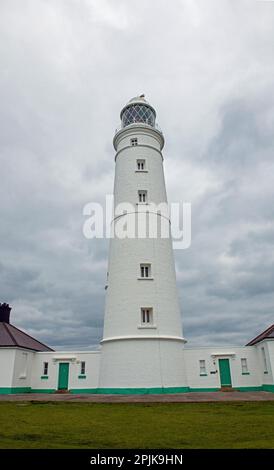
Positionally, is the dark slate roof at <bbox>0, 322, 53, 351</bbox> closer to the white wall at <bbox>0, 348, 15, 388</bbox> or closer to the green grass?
the white wall at <bbox>0, 348, 15, 388</bbox>

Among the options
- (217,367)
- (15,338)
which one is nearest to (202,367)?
(217,367)

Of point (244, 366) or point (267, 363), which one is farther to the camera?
point (244, 366)

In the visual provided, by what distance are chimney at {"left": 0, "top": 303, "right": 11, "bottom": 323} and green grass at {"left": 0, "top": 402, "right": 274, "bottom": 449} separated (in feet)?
43.4

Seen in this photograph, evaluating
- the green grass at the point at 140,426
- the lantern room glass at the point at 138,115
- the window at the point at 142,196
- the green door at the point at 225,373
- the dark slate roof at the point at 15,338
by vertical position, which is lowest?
the green grass at the point at 140,426

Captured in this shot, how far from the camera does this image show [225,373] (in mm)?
21328

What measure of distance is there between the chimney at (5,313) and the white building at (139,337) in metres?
1.31

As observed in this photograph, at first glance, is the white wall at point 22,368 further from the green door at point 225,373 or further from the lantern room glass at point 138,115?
the lantern room glass at point 138,115

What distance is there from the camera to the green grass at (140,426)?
23.4 ft

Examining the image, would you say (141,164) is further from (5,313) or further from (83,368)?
(5,313)

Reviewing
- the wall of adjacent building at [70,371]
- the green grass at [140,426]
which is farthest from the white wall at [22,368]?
the green grass at [140,426]

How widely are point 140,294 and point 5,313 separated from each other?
12.3 m
